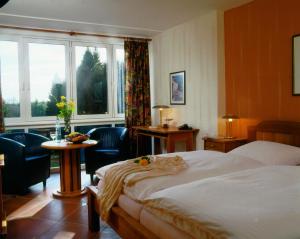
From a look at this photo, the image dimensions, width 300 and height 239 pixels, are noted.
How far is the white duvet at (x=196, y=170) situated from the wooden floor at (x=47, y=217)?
60 centimetres

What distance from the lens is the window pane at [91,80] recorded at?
5.49m

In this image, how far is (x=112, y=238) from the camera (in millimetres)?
2695

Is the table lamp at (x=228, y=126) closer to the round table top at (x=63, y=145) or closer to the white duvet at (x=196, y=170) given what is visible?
the white duvet at (x=196, y=170)

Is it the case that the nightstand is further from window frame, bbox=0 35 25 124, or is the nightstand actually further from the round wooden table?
window frame, bbox=0 35 25 124

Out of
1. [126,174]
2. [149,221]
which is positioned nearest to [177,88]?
[126,174]

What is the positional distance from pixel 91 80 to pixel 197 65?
2034 millimetres

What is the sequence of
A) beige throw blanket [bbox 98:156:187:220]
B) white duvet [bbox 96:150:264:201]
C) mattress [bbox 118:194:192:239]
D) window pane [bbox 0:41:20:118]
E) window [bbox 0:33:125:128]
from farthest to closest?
1. window [bbox 0:33:125:128]
2. window pane [bbox 0:41:20:118]
3. beige throw blanket [bbox 98:156:187:220]
4. white duvet [bbox 96:150:264:201]
5. mattress [bbox 118:194:192:239]

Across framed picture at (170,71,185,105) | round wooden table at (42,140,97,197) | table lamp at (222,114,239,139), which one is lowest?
round wooden table at (42,140,97,197)

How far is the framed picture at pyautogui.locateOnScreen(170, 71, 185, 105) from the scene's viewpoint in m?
5.02

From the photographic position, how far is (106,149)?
4.80 m

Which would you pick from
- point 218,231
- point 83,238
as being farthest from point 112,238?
point 218,231

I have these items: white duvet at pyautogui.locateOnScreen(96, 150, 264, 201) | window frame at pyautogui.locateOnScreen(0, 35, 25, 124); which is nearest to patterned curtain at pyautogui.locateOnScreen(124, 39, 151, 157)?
window frame at pyautogui.locateOnScreen(0, 35, 25, 124)

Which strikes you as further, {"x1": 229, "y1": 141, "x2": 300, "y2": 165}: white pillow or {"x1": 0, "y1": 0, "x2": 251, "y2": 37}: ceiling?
{"x1": 0, "y1": 0, "x2": 251, "y2": 37}: ceiling

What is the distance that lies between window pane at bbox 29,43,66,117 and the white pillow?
3.37m
